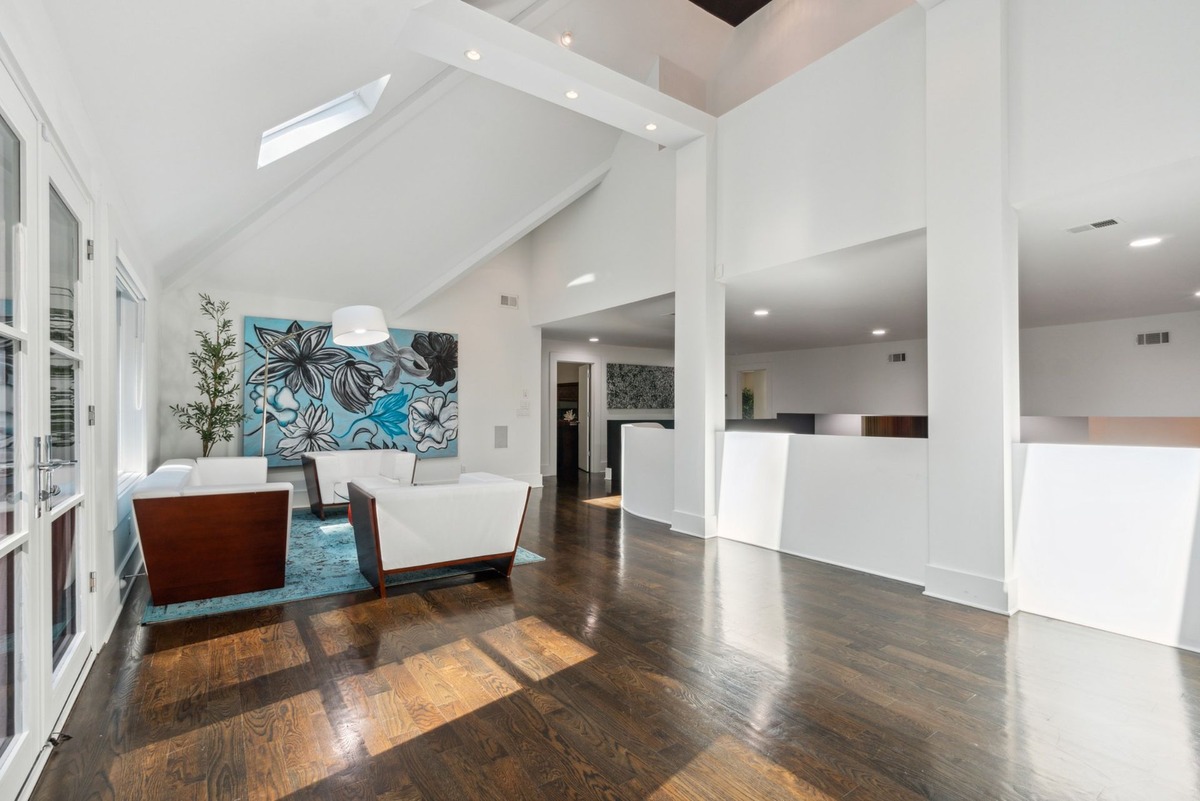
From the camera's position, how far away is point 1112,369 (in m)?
7.22

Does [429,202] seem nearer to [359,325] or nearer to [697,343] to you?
[359,325]

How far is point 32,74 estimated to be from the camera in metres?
1.82

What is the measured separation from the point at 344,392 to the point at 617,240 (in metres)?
4.02

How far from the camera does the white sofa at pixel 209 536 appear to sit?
337cm

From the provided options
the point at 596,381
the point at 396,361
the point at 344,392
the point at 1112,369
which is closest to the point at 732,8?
the point at 396,361

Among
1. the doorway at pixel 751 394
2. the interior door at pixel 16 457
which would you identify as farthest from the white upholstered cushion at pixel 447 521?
the doorway at pixel 751 394

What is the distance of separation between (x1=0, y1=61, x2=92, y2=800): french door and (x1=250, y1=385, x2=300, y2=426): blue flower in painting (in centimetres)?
481

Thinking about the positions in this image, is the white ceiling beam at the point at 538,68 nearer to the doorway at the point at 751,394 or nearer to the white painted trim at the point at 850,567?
the white painted trim at the point at 850,567

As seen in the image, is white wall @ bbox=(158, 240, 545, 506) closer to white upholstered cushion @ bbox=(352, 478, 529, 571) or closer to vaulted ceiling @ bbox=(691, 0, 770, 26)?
vaulted ceiling @ bbox=(691, 0, 770, 26)

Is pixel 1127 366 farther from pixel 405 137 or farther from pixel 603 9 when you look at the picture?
pixel 405 137

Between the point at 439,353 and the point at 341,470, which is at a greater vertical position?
the point at 439,353

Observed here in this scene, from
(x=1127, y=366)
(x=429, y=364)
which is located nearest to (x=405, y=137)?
(x=429, y=364)

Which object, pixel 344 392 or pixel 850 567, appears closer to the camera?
pixel 850 567

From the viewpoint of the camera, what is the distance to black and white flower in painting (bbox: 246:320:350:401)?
6.96m
